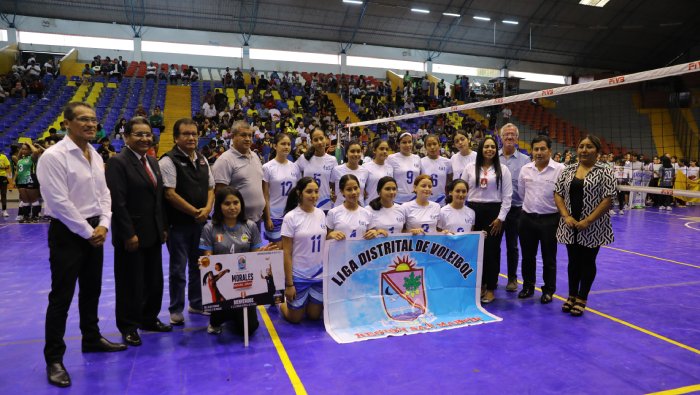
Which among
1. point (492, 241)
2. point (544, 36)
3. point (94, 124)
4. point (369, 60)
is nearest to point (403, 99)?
point (369, 60)

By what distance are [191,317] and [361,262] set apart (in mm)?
1910

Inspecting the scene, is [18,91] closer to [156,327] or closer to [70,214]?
[156,327]

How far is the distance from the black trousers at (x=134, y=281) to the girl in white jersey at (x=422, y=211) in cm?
255

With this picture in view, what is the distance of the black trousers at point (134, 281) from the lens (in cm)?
377

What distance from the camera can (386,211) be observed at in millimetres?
4617

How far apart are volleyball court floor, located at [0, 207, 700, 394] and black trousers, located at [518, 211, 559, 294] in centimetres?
28

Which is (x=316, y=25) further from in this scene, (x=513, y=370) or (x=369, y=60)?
(x=513, y=370)

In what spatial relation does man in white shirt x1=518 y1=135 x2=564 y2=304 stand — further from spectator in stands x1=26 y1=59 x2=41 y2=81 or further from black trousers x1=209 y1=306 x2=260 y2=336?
spectator in stands x1=26 y1=59 x2=41 y2=81

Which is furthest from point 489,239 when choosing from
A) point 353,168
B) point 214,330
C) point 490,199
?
point 214,330

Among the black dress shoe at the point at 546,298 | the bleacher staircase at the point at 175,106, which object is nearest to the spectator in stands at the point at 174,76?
the bleacher staircase at the point at 175,106

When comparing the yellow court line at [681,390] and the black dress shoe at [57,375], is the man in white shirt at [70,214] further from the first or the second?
the yellow court line at [681,390]

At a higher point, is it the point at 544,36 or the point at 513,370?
the point at 544,36

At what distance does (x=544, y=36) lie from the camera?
2864cm

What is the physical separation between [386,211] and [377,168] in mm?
1207
